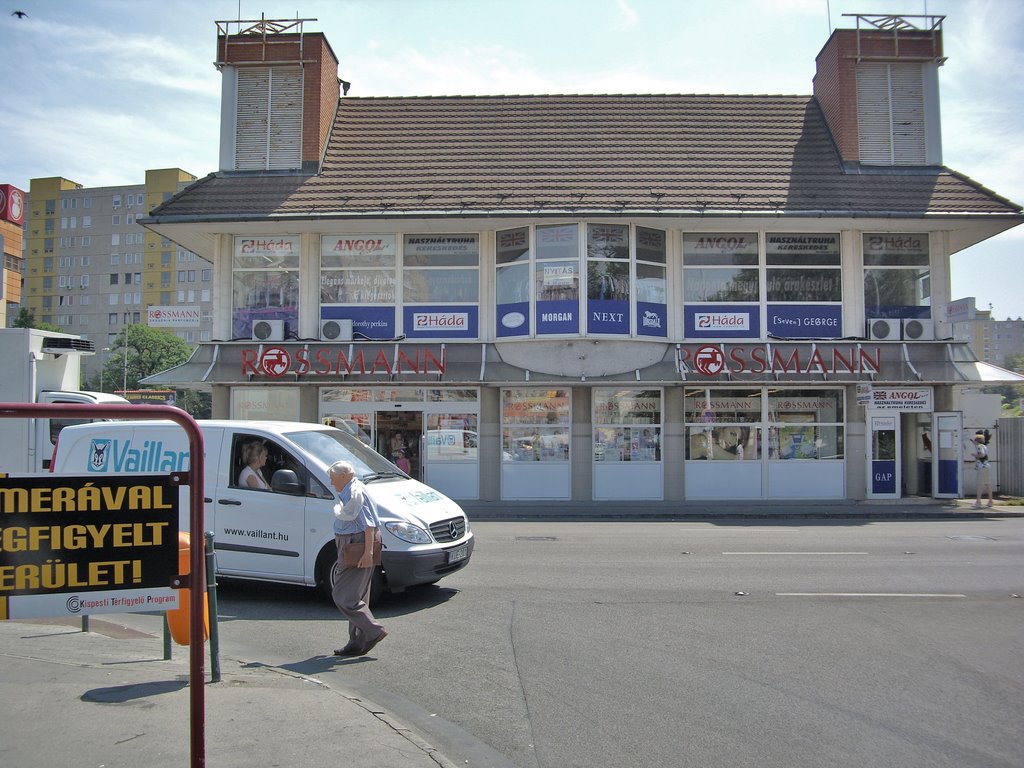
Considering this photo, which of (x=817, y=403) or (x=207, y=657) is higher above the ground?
→ (x=817, y=403)

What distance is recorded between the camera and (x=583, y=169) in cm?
2191

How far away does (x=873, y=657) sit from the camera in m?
6.61

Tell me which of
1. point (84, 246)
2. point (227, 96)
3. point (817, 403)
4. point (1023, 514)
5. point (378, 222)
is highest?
point (84, 246)

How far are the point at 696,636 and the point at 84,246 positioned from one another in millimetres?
104675

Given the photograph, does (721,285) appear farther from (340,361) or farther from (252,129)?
(252,129)

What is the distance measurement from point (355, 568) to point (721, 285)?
17.1m

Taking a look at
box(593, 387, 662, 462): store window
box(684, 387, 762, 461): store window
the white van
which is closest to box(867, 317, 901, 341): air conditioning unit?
box(684, 387, 762, 461): store window

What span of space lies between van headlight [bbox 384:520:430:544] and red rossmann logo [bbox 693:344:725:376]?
13584mm

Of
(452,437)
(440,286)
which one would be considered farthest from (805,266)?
(452,437)

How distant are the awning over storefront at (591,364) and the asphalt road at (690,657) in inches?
359

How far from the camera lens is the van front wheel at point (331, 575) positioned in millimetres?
8164

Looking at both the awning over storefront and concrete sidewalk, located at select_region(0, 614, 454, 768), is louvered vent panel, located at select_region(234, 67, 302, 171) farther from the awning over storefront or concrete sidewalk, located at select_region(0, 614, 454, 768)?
concrete sidewalk, located at select_region(0, 614, 454, 768)

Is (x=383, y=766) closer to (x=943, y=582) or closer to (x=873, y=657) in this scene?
(x=873, y=657)

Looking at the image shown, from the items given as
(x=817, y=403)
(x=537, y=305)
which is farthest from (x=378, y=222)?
(x=817, y=403)
